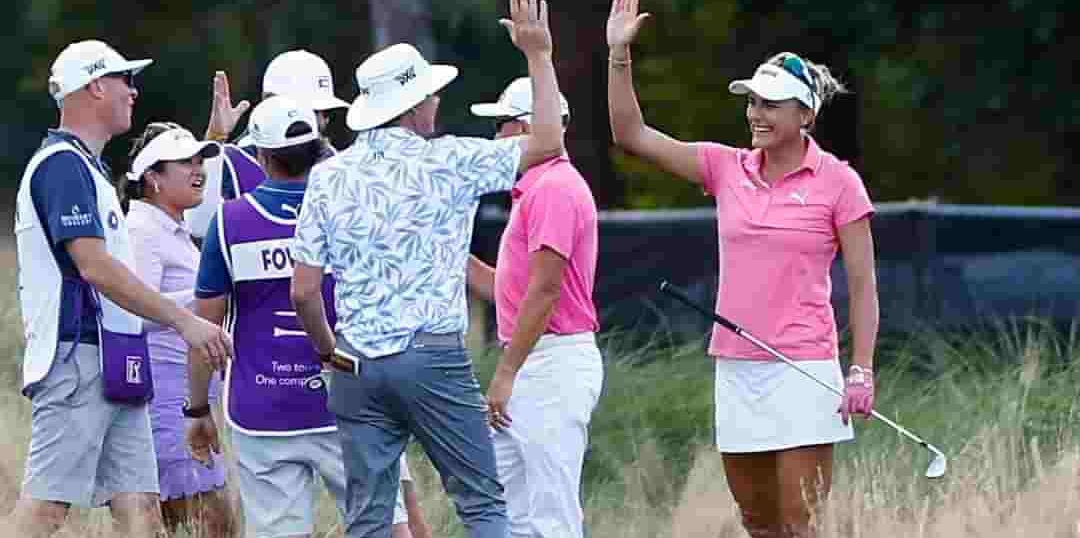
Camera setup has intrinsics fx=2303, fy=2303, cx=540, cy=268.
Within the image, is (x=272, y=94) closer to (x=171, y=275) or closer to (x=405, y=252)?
(x=171, y=275)

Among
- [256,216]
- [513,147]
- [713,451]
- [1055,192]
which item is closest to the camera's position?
[513,147]

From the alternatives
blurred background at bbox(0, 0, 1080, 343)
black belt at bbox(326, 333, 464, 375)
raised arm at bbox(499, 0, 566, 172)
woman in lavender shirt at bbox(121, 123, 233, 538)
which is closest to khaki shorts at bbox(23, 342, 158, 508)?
woman in lavender shirt at bbox(121, 123, 233, 538)

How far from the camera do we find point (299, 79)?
809 centimetres

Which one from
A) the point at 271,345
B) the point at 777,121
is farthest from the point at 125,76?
the point at 777,121

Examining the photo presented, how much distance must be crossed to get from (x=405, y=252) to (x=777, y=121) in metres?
1.47

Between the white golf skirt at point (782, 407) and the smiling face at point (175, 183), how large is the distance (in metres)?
2.09

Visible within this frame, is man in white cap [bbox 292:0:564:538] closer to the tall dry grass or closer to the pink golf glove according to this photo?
the pink golf glove

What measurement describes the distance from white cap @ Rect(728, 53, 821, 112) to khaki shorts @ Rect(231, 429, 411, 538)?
1.73m

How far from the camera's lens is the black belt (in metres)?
6.58

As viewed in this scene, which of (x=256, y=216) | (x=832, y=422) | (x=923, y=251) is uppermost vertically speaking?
(x=256, y=216)

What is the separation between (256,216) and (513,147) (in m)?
0.92

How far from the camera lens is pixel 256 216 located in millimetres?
7043

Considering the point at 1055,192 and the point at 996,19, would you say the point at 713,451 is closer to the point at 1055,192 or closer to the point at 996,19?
the point at 996,19

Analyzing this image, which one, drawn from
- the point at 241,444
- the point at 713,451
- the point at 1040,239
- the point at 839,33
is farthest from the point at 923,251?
the point at 241,444
